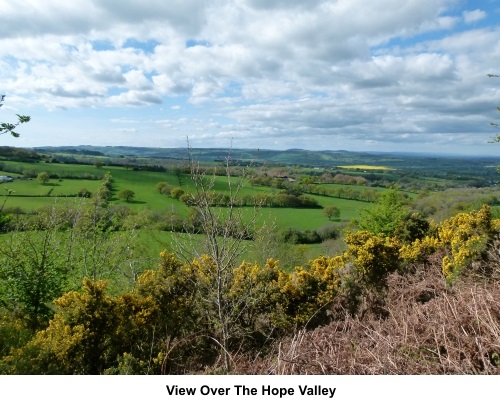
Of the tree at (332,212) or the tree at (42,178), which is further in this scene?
the tree at (332,212)

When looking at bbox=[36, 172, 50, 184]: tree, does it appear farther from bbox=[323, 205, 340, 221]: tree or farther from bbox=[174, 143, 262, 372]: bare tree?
bbox=[174, 143, 262, 372]: bare tree

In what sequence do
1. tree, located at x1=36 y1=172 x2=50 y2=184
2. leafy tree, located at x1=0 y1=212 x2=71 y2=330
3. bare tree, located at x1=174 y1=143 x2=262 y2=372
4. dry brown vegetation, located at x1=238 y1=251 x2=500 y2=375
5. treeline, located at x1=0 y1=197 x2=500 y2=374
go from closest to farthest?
dry brown vegetation, located at x1=238 y1=251 x2=500 y2=375
treeline, located at x1=0 y1=197 x2=500 y2=374
bare tree, located at x1=174 y1=143 x2=262 y2=372
leafy tree, located at x1=0 y1=212 x2=71 y2=330
tree, located at x1=36 y1=172 x2=50 y2=184

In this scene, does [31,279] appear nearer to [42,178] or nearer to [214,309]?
[214,309]

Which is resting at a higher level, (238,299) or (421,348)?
(421,348)

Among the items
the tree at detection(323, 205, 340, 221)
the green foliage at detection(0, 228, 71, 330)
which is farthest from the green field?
the green foliage at detection(0, 228, 71, 330)

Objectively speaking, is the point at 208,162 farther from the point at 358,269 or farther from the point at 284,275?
the point at 358,269

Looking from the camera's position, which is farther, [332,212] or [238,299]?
[332,212]

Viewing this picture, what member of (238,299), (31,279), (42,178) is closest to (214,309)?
(238,299)


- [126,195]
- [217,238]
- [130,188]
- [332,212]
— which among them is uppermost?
[217,238]

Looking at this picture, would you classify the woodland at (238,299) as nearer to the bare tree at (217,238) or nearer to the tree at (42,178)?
the bare tree at (217,238)

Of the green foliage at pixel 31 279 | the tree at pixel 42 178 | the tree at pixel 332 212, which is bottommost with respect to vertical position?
the tree at pixel 332 212

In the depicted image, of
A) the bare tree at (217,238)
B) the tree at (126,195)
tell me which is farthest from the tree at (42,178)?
the bare tree at (217,238)
